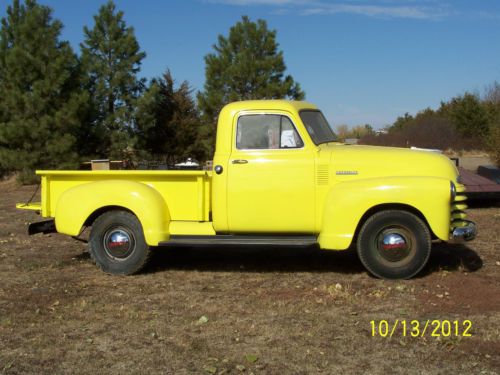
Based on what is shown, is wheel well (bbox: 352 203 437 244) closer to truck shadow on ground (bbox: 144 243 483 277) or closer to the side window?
truck shadow on ground (bbox: 144 243 483 277)

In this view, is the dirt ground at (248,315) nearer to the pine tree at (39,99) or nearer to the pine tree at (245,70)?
the pine tree at (39,99)

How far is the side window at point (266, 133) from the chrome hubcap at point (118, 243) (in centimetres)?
167

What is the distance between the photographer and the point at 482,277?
21.4 ft

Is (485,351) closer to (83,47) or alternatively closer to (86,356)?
(86,356)

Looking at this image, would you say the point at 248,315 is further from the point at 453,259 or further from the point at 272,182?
the point at 453,259

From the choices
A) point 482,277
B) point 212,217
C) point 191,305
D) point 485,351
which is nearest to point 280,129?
point 212,217

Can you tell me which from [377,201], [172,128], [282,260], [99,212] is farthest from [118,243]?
[172,128]

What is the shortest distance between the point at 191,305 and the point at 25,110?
15.0m

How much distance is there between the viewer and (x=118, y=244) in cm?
695

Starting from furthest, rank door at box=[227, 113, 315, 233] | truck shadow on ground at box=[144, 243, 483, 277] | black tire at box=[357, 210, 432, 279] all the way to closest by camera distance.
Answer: truck shadow on ground at box=[144, 243, 483, 277] < door at box=[227, 113, 315, 233] < black tire at box=[357, 210, 432, 279]

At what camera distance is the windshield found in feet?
22.4

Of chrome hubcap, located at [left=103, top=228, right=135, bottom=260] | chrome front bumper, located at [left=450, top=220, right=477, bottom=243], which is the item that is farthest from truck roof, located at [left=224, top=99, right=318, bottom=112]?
chrome front bumper, located at [left=450, top=220, right=477, bottom=243]
